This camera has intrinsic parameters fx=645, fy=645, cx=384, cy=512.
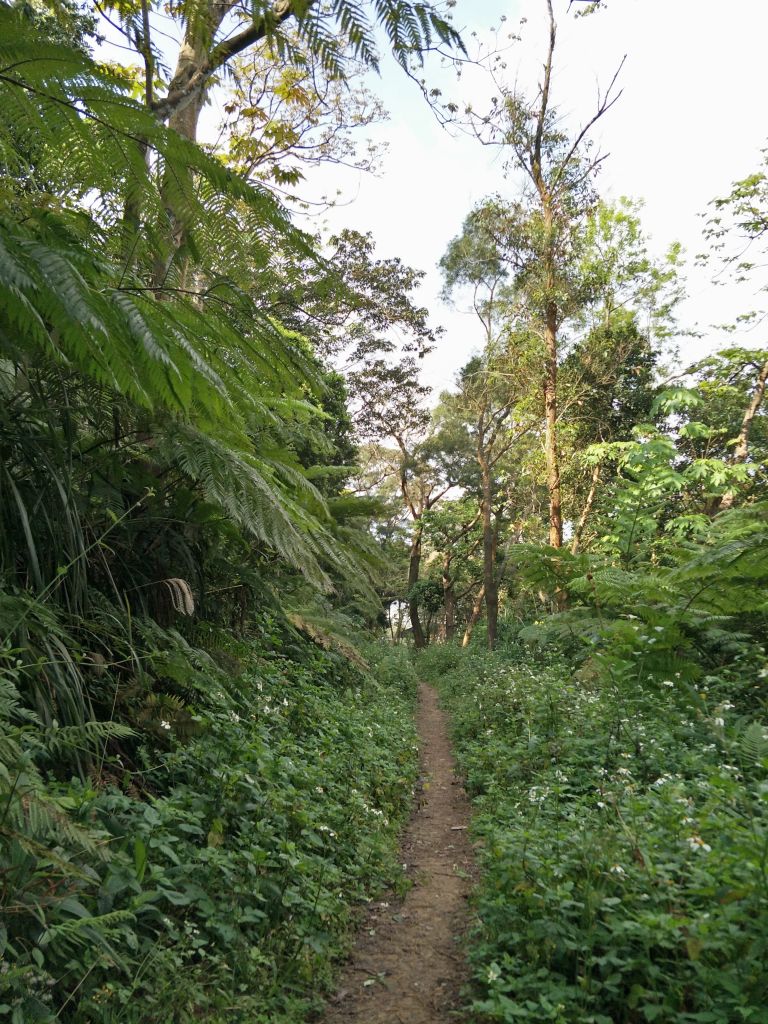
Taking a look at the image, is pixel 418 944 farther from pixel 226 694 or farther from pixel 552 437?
pixel 552 437

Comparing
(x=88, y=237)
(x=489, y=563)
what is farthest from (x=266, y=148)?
(x=489, y=563)

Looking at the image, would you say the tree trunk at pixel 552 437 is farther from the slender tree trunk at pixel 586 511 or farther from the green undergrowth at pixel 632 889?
the green undergrowth at pixel 632 889

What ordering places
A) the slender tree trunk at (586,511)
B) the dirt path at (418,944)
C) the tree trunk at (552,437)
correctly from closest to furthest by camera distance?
1. the dirt path at (418,944)
2. the tree trunk at (552,437)
3. the slender tree trunk at (586,511)

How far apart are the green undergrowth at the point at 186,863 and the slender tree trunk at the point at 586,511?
11472 mm

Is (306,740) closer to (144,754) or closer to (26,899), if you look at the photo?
→ (144,754)

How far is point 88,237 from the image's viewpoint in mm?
3088

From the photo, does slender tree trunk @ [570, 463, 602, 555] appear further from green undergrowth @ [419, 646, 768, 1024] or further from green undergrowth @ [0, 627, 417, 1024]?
green undergrowth @ [0, 627, 417, 1024]

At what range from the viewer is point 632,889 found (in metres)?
2.61

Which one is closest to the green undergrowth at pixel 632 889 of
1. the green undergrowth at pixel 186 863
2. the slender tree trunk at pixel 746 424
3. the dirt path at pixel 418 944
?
the dirt path at pixel 418 944

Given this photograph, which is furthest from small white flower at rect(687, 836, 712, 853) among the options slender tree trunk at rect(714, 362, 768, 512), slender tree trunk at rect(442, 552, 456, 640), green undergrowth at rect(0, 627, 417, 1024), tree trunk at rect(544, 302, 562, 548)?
slender tree trunk at rect(442, 552, 456, 640)

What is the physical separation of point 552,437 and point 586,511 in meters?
4.99

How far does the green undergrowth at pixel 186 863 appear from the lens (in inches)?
78.2

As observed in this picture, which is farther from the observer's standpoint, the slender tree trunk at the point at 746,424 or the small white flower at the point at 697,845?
the slender tree trunk at the point at 746,424

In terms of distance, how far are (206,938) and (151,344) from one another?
2.31 m
